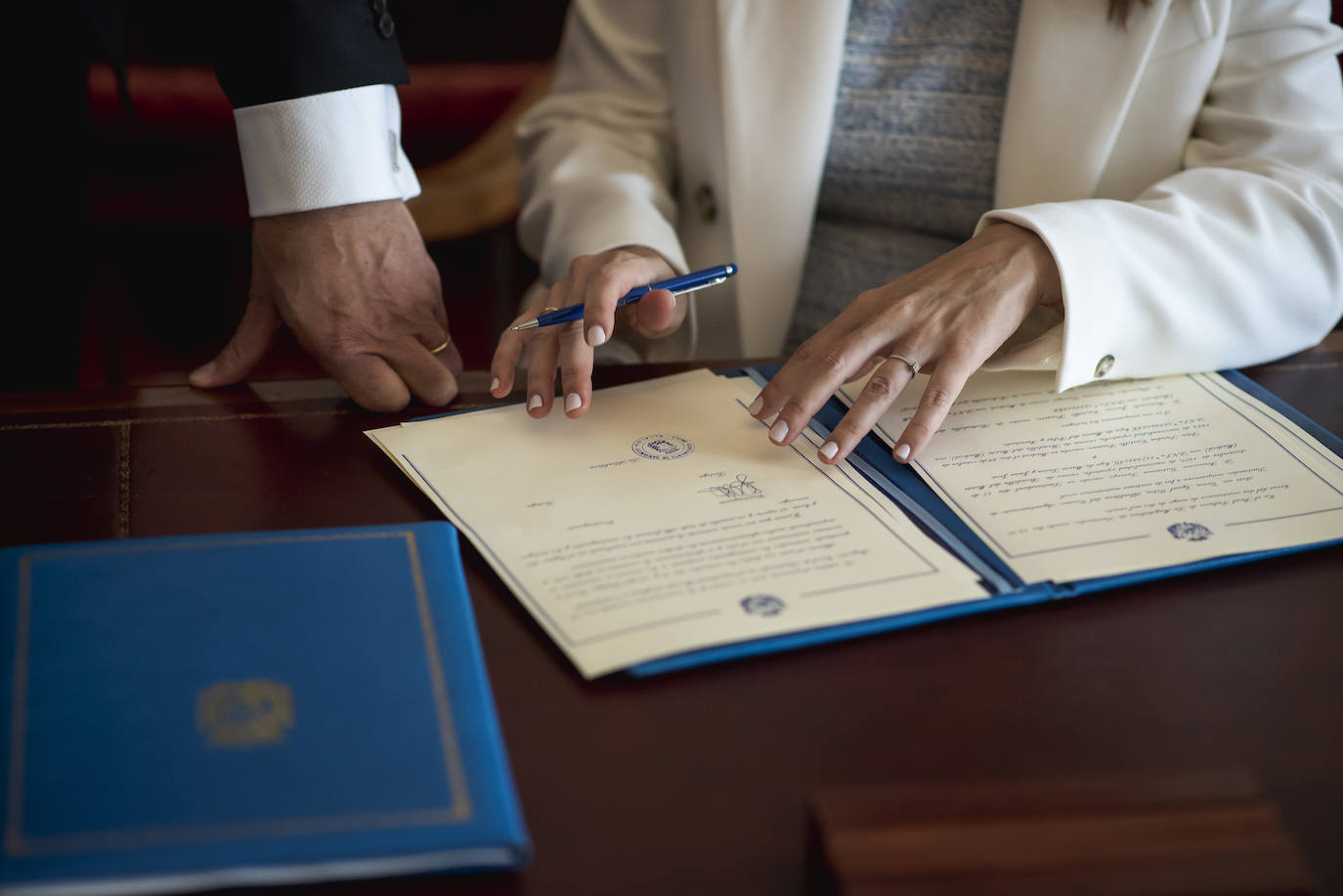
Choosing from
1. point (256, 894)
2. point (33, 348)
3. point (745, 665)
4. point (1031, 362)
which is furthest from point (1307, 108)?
point (33, 348)

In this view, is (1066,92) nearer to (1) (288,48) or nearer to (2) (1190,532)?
(2) (1190,532)

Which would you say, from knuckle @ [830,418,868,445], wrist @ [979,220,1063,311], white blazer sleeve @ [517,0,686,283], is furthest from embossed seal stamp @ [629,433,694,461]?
white blazer sleeve @ [517,0,686,283]

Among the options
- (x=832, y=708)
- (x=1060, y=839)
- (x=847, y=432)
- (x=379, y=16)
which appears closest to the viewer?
(x=1060, y=839)

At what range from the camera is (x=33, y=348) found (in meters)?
1.31

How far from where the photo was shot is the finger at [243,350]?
889 mm

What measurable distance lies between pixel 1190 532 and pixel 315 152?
777 millimetres

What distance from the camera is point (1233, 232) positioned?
0.95 meters

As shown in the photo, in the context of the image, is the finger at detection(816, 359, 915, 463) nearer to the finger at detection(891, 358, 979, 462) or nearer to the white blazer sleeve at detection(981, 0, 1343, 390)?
the finger at detection(891, 358, 979, 462)

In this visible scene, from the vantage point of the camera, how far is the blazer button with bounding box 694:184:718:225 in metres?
1.25

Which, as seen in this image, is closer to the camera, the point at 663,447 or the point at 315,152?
the point at 663,447

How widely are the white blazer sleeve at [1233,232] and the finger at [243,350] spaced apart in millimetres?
650

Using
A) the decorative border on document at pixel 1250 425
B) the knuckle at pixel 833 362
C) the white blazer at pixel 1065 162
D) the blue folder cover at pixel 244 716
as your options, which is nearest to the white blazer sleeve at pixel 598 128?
the white blazer at pixel 1065 162

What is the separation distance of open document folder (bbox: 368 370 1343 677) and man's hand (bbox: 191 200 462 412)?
8cm
